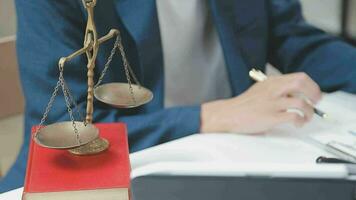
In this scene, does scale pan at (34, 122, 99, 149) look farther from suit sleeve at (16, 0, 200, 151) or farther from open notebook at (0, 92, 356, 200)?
suit sleeve at (16, 0, 200, 151)

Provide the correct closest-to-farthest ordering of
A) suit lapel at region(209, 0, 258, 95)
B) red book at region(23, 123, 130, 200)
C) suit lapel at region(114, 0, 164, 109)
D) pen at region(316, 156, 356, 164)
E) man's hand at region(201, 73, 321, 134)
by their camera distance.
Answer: red book at region(23, 123, 130, 200), pen at region(316, 156, 356, 164), man's hand at region(201, 73, 321, 134), suit lapel at region(114, 0, 164, 109), suit lapel at region(209, 0, 258, 95)

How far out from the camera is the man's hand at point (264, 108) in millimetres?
742

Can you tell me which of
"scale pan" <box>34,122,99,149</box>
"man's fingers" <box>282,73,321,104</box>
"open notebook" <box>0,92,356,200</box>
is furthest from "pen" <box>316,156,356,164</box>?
"scale pan" <box>34,122,99,149</box>

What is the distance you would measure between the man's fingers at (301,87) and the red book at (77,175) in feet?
0.94

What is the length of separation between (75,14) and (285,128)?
0.34m

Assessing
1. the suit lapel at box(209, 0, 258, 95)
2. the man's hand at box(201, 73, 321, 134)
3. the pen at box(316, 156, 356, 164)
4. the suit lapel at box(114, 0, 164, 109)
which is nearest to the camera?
the pen at box(316, 156, 356, 164)

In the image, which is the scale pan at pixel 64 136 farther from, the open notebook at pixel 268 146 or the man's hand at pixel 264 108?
the man's hand at pixel 264 108

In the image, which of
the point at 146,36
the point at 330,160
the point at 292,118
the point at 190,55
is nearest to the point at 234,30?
the point at 190,55

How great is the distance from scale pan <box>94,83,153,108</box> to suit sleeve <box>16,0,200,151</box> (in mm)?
139

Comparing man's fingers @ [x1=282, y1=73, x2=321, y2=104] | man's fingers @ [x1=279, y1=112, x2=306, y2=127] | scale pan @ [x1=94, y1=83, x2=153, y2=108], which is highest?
scale pan @ [x1=94, y1=83, x2=153, y2=108]

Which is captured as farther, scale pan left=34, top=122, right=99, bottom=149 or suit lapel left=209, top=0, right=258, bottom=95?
suit lapel left=209, top=0, right=258, bottom=95

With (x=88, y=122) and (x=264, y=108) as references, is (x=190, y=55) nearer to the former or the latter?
(x=264, y=108)

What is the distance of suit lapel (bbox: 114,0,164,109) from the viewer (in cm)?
85

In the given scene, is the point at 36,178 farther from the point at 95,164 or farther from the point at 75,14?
the point at 75,14
